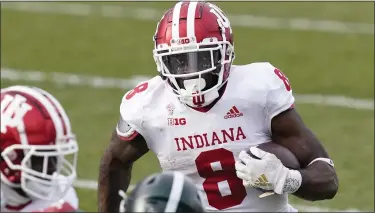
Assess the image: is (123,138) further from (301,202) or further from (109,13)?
(109,13)

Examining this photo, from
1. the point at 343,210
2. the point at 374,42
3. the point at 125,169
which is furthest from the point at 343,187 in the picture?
the point at 374,42

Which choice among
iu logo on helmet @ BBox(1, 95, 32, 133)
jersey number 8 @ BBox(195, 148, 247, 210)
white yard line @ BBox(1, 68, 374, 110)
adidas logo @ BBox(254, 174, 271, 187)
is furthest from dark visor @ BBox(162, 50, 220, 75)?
white yard line @ BBox(1, 68, 374, 110)

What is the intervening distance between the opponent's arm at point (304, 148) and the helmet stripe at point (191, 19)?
51 centimetres

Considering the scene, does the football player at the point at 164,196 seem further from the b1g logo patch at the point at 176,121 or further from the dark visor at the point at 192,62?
the b1g logo patch at the point at 176,121

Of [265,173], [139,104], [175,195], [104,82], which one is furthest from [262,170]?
[104,82]

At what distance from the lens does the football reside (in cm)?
420

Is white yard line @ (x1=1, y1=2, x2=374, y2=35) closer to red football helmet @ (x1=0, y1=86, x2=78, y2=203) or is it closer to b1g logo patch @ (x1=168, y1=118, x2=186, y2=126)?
b1g logo patch @ (x1=168, y1=118, x2=186, y2=126)

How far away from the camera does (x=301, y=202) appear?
654cm

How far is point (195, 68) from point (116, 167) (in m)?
0.68

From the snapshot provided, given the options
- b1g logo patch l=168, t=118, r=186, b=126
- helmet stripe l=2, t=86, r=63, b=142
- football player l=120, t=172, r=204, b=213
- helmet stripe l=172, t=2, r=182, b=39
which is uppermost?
helmet stripe l=172, t=2, r=182, b=39

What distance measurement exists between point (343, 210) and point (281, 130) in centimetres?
226

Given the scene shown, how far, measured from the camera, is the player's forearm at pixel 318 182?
4.21 m

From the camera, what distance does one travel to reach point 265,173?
4004mm

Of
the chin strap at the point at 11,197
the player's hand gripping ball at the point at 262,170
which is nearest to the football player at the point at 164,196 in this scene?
the chin strap at the point at 11,197
